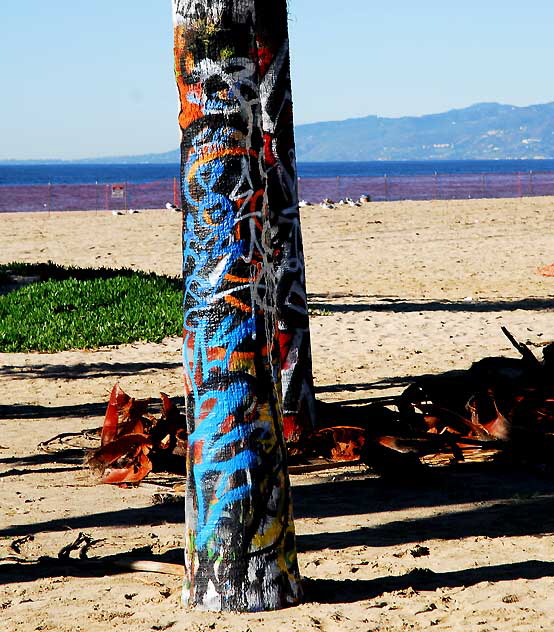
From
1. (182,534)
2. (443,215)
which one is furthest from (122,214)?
(182,534)

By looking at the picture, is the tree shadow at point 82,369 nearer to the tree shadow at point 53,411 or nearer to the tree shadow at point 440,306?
the tree shadow at point 53,411

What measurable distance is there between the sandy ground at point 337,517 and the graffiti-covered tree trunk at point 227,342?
9.4 inches

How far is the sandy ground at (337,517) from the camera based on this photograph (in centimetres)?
489

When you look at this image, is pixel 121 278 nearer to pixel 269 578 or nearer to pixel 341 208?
pixel 269 578

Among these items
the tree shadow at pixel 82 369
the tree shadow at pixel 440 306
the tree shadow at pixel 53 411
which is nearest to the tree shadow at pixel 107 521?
the tree shadow at pixel 53 411

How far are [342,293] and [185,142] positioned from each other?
1449 centimetres

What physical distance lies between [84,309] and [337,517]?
10563 millimetres

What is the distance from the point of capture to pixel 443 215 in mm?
36375

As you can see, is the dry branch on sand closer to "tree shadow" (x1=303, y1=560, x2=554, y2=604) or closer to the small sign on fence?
"tree shadow" (x1=303, y1=560, x2=554, y2=604)

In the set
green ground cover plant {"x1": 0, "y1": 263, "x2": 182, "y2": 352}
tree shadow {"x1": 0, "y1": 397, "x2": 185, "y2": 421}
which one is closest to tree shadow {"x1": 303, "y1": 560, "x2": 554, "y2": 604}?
tree shadow {"x1": 0, "y1": 397, "x2": 185, "y2": 421}

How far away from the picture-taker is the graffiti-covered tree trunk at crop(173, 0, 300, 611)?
15.9 feet

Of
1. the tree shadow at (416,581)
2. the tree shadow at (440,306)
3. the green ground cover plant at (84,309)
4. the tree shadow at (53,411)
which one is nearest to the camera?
the tree shadow at (416,581)

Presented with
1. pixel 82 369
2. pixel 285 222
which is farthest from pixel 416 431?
pixel 82 369

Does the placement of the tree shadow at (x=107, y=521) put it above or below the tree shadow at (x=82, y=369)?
above
